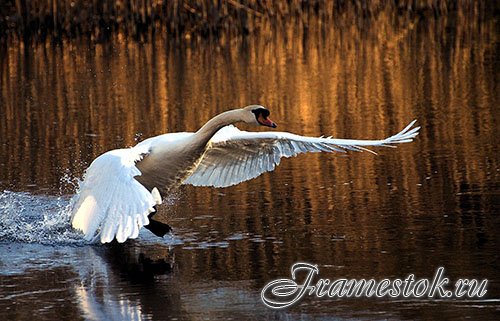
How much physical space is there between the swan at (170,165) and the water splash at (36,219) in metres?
0.34

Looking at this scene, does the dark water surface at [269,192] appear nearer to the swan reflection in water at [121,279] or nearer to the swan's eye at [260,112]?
the swan reflection in water at [121,279]

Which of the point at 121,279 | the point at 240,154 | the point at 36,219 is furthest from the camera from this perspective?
the point at 36,219

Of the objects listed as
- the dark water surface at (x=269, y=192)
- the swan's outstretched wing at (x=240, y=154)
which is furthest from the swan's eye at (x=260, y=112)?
the dark water surface at (x=269, y=192)

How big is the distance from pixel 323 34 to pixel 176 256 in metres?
17.7

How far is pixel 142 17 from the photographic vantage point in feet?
90.7

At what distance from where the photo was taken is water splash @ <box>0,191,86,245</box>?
1013 centimetres

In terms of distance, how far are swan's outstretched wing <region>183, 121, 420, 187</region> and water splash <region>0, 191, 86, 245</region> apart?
1.15 metres

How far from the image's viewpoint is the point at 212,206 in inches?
437

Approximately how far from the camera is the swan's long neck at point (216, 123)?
9.68 m

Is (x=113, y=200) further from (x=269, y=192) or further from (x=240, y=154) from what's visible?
(x=269, y=192)

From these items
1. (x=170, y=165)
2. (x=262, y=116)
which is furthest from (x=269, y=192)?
(x=262, y=116)

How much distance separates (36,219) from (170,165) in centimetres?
166

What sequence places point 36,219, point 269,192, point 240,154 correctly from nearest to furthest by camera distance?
point 240,154, point 36,219, point 269,192

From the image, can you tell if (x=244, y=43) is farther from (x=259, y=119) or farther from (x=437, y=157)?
(x=259, y=119)
